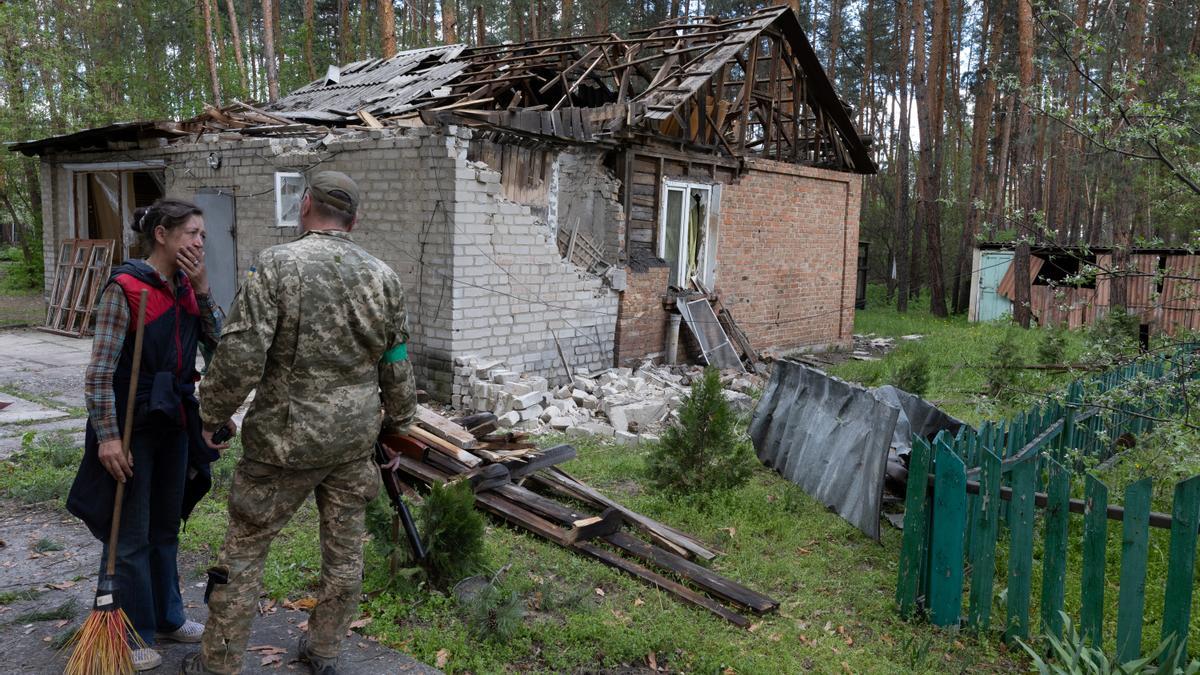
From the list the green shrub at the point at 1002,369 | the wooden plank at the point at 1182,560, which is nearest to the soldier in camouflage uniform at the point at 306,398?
the wooden plank at the point at 1182,560

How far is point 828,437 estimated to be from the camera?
627 centimetres

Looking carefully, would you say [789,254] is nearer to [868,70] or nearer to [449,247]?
[449,247]

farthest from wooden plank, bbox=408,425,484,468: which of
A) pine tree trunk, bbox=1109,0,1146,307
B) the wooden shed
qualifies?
the wooden shed

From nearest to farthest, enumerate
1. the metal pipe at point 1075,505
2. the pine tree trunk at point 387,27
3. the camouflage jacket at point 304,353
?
the camouflage jacket at point 304,353 → the metal pipe at point 1075,505 → the pine tree trunk at point 387,27

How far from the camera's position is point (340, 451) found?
310 cm

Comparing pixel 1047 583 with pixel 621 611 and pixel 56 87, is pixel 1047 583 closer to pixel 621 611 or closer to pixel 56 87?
pixel 621 611

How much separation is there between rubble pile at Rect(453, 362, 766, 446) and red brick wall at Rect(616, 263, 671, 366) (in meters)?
1.08

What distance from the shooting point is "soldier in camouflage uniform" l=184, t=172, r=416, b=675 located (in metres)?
2.96

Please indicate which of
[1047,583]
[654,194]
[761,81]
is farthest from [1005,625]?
[761,81]

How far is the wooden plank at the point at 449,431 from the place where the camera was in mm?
5289

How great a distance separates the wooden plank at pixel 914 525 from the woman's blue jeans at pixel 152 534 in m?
3.54

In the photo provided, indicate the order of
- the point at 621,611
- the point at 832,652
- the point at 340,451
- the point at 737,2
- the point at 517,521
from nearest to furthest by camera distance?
the point at 340,451 < the point at 832,652 < the point at 621,611 < the point at 517,521 < the point at 737,2

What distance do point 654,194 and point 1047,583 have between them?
348 inches

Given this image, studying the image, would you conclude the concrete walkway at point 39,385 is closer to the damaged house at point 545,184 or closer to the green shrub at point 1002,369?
the damaged house at point 545,184
